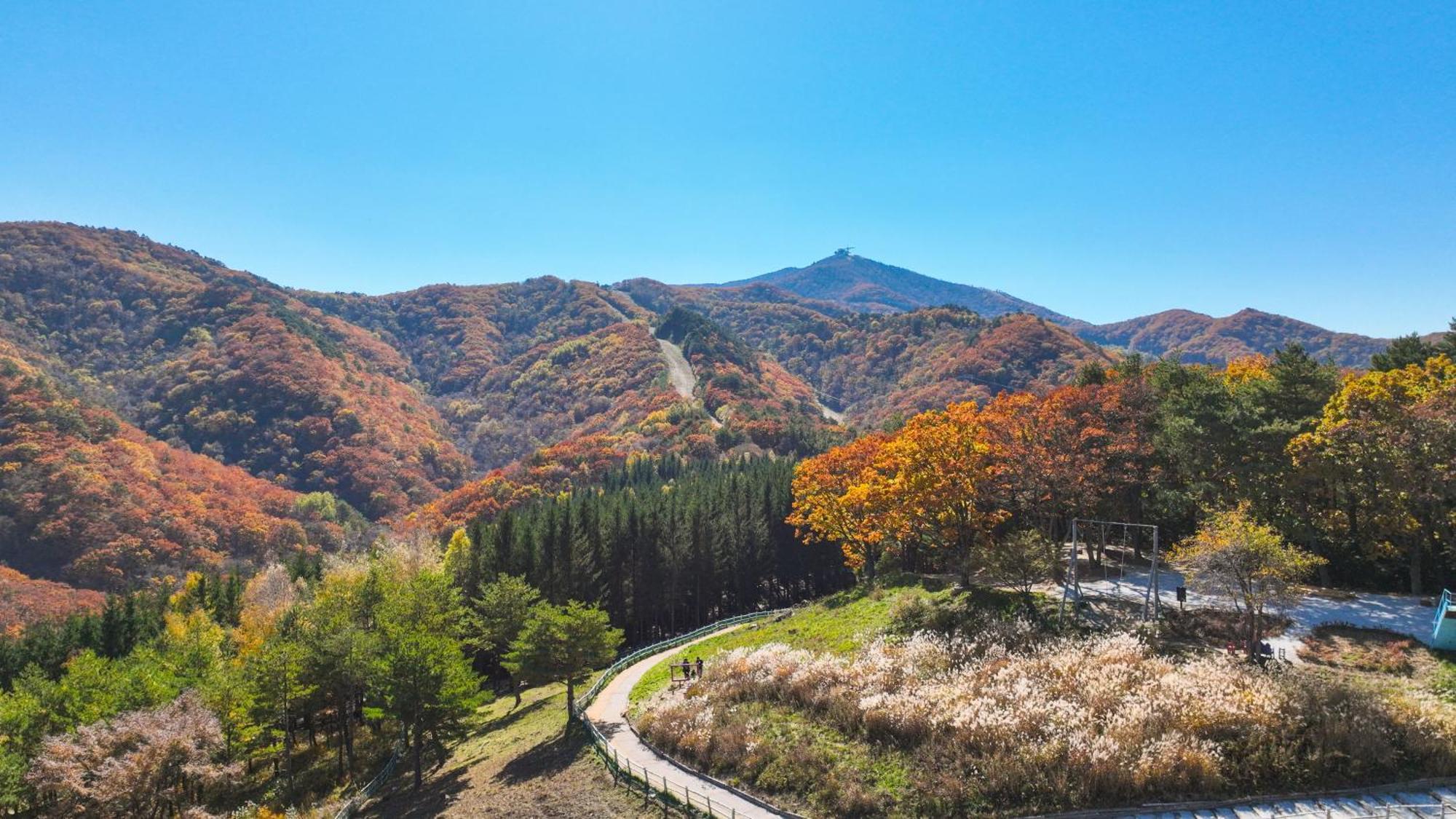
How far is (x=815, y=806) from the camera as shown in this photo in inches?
766

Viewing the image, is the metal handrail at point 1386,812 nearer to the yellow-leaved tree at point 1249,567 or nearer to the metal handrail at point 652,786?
the yellow-leaved tree at point 1249,567

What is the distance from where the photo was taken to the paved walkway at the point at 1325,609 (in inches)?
981

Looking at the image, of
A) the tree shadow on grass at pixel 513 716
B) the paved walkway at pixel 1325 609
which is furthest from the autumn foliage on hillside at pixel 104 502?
the paved walkway at pixel 1325 609

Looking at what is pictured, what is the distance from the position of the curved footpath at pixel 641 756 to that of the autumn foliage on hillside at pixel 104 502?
10314 centimetres

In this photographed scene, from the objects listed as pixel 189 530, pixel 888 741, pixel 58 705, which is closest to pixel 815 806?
pixel 888 741

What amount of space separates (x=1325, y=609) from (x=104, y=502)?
149628 mm

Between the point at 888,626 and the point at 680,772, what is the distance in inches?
530

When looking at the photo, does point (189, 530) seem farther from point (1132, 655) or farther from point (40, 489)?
point (1132, 655)

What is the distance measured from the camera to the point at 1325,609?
27.9m

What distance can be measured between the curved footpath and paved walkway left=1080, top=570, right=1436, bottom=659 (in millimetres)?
19863

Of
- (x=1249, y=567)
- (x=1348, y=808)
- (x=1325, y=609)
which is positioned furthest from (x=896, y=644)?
(x=1325, y=609)

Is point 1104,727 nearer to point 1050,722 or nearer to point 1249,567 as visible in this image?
point 1050,722

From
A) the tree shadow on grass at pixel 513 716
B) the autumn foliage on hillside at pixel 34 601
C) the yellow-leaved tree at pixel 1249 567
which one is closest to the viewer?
the yellow-leaved tree at pixel 1249 567

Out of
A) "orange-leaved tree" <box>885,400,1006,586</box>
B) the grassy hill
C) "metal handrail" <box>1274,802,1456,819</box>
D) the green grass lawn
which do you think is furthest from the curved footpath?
"orange-leaved tree" <box>885,400,1006,586</box>
